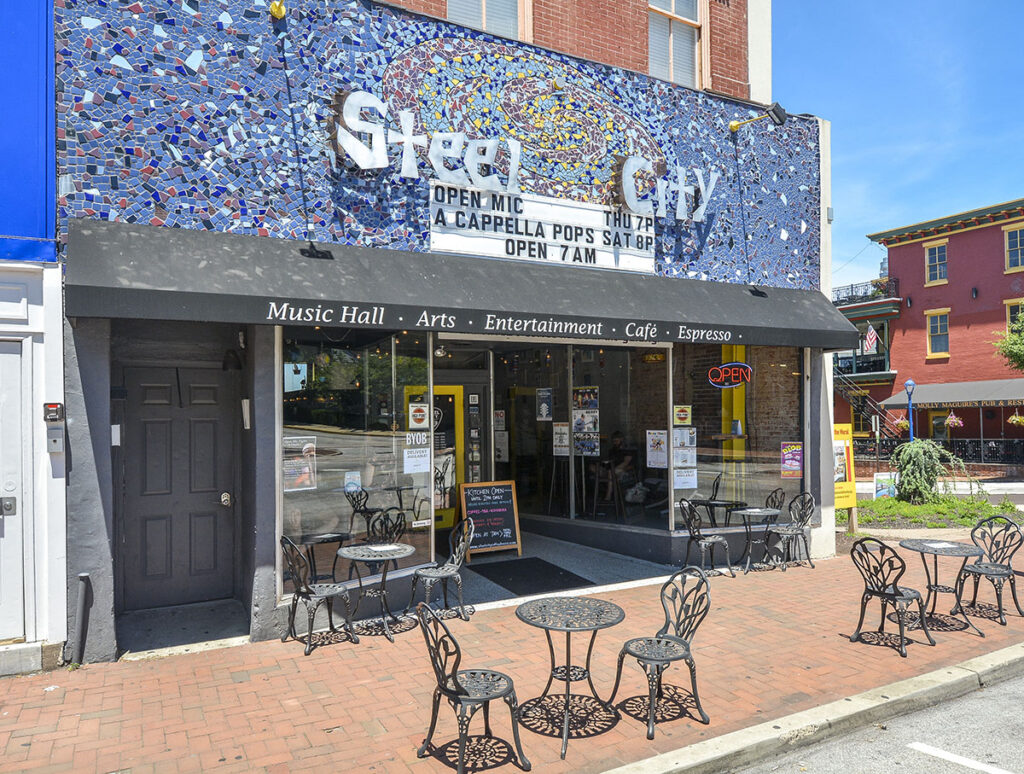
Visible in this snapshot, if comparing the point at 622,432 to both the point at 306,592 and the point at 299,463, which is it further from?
the point at 306,592

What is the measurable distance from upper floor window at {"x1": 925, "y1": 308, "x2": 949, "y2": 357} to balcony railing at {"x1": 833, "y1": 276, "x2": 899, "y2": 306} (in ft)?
6.92

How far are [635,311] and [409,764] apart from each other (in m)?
5.21

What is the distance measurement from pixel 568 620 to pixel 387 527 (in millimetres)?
3165

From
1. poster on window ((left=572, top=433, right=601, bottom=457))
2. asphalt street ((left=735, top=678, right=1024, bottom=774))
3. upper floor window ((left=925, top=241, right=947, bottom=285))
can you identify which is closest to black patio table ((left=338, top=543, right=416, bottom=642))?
asphalt street ((left=735, top=678, right=1024, bottom=774))

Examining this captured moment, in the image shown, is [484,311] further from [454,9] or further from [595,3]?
[595,3]

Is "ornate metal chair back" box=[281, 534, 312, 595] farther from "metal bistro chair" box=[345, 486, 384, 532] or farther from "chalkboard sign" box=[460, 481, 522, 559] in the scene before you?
"chalkboard sign" box=[460, 481, 522, 559]

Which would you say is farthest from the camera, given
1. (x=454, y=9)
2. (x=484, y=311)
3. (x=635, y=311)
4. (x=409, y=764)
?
(x=454, y=9)

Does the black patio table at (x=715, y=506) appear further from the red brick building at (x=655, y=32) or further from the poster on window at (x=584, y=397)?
the red brick building at (x=655, y=32)

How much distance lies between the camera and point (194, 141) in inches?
253

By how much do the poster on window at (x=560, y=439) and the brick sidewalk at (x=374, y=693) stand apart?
3.95 metres

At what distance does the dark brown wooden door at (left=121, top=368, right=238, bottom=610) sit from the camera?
6.97 metres

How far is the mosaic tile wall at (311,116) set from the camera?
20.1 feet

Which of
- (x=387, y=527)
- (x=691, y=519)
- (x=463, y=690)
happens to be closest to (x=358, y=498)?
(x=387, y=527)

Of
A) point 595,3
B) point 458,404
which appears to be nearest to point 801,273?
point 595,3
